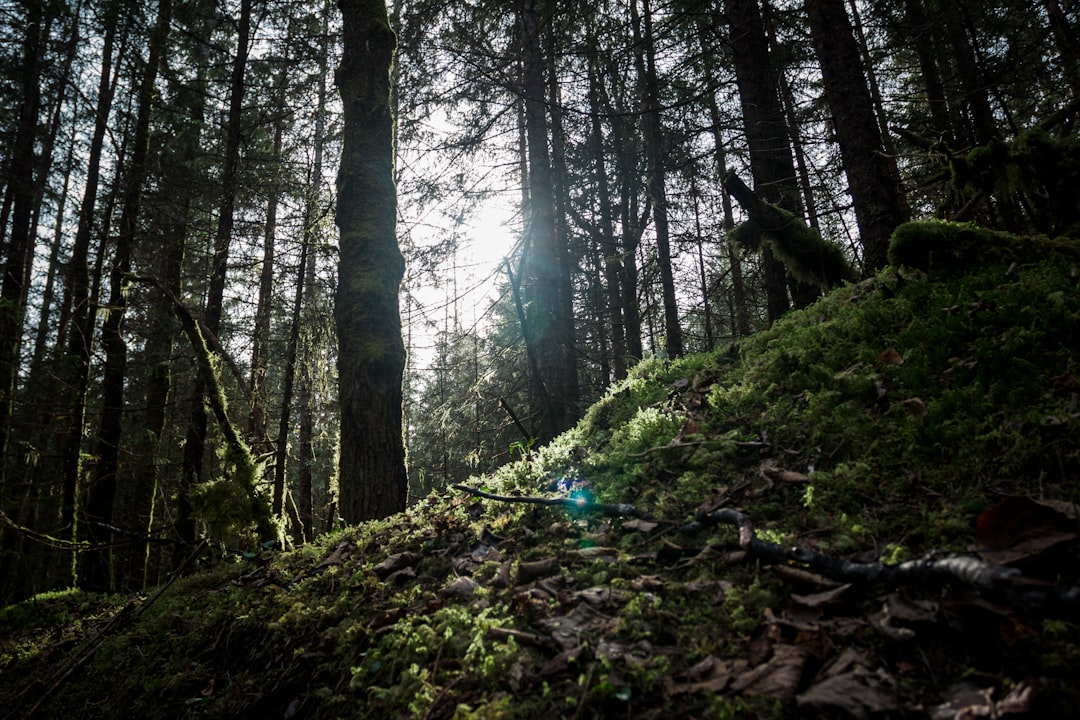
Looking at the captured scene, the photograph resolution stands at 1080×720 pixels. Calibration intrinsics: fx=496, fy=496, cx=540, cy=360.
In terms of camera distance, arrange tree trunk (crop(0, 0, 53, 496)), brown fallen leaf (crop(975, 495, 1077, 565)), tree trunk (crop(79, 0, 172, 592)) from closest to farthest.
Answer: brown fallen leaf (crop(975, 495, 1077, 565)) → tree trunk (crop(0, 0, 53, 496)) → tree trunk (crop(79, 0, 172, 592))

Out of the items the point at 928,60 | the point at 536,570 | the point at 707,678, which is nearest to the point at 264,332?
the point at 536,570

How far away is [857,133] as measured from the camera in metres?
5.41

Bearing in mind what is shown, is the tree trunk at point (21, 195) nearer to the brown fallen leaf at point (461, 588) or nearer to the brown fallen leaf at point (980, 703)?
the brown fallen leaf at point (461, 588)

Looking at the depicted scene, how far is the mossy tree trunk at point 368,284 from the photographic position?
5.06 metres

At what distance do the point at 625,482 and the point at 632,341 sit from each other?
11858 mm

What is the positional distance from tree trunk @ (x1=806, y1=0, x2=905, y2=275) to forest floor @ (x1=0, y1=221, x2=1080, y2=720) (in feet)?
4.94

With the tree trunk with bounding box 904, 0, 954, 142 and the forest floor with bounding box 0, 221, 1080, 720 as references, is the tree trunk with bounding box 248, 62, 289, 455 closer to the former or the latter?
the forest floor with bounding box 0, 221, 1080, 720

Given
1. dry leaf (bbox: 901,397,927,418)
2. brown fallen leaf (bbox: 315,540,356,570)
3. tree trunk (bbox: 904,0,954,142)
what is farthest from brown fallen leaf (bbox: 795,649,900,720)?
tree trunk (bbox: 904,0,954,142)

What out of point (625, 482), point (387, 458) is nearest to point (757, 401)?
point (625, 482)

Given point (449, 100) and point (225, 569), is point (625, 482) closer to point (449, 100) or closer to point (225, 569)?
point (225, 569)

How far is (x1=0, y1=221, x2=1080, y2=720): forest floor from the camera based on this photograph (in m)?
1.38

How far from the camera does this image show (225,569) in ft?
12.9

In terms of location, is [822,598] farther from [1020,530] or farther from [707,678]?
[1020,530]

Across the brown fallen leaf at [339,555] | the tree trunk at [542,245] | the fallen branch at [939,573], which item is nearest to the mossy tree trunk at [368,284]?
the brown fallen leaf at [339,555]
